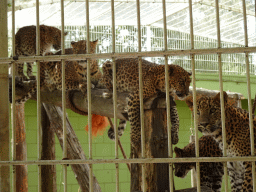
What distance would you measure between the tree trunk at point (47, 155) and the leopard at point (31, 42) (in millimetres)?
654

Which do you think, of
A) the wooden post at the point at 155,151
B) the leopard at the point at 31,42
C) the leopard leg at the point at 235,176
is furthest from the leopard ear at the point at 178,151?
the leopard at the point at 31,42

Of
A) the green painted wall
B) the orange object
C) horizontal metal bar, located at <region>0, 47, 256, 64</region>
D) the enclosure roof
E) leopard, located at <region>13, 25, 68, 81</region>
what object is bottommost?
the green painted wall

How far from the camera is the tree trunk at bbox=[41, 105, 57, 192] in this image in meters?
5.02

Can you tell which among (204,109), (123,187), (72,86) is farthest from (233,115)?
(123,187)

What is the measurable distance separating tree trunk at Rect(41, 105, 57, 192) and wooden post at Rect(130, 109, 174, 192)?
2.16 meters

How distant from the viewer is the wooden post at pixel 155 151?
2939 millimetres

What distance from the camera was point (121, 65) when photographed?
4.67 metres

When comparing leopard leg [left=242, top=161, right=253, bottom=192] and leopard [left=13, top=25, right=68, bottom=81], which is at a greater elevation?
Result: leopard [left=13, top=25, right=68, bottom=81]

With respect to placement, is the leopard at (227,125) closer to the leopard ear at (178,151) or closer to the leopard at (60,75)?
the leopard ear at (178,151)

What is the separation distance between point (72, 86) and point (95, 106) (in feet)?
1.78

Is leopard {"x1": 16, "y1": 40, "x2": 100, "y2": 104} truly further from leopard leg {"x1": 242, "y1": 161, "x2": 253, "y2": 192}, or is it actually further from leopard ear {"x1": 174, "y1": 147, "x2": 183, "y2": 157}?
leopard leg {"x1": 242, "y1": 161, "x2": 253, "y2": 192}

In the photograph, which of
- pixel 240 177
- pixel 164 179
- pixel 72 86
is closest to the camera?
pixel 164 179

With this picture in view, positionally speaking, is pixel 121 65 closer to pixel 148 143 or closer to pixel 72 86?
pixel 72 86

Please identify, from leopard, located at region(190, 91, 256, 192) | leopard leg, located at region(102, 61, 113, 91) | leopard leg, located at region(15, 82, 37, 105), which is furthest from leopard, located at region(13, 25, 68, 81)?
→ leopard, located at region(190, 91, 256, 192)
